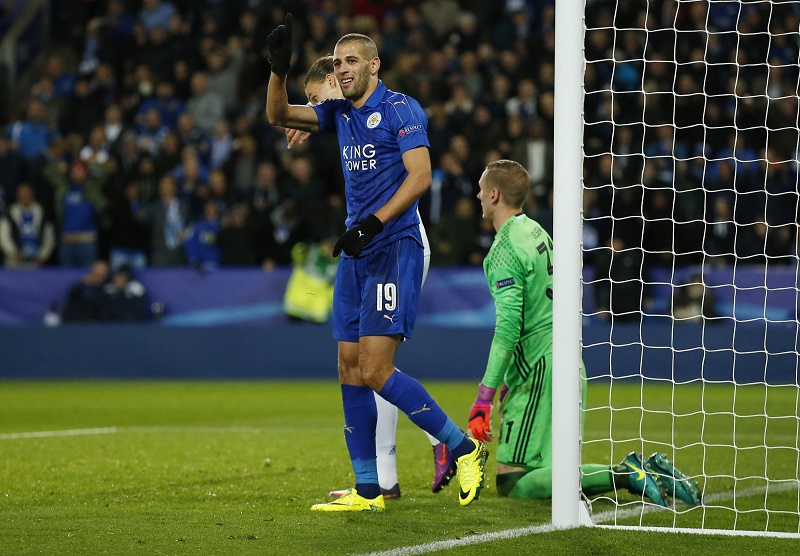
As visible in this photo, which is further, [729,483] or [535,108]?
[535,108]

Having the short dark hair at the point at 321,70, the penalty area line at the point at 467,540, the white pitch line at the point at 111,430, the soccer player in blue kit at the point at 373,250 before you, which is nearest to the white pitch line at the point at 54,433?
the white pitch line at the point at 111,430

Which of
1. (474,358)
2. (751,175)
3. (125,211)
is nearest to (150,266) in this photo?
(125,211)

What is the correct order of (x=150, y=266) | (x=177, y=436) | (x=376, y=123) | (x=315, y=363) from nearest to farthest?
1. (x=376, y=123)
2. (x=177, y=436)
3. (x=315, y=363)
4. (x=150, y=266)

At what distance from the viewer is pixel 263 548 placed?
4.67m

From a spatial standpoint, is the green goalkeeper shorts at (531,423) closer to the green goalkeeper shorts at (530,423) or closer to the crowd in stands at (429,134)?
the green goalkeeper shorts at (530,423)

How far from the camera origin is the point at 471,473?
5.56 m

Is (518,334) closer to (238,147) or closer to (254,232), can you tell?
(254,232)

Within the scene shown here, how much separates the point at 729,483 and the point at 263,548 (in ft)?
11.1

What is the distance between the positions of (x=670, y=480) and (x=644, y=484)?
0.49ft

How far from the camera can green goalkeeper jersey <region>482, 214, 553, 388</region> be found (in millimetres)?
6008

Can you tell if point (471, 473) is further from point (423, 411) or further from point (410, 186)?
point (410, 186)

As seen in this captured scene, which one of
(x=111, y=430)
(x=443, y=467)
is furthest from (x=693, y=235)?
(x=443, y=467)

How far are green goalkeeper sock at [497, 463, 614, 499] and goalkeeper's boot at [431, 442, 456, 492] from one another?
473 mm

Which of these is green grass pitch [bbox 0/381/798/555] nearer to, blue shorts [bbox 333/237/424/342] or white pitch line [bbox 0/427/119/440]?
white pitch line [bbox 0/427/119/440]
